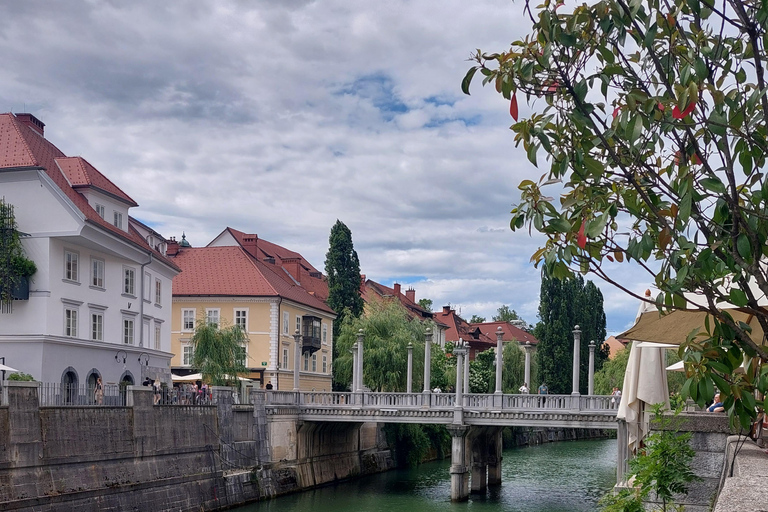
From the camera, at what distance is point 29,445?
2319cm

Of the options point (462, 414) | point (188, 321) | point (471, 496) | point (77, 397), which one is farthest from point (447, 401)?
point (188, 321)

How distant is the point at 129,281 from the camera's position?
38.6 meters

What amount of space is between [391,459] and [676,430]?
4040 centimetres

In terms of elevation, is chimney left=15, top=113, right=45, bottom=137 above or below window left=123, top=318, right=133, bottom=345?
above

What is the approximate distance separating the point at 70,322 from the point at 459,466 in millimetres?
16119

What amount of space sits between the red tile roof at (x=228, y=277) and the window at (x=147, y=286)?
1238 cm

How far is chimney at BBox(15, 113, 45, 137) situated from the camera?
36531 mm

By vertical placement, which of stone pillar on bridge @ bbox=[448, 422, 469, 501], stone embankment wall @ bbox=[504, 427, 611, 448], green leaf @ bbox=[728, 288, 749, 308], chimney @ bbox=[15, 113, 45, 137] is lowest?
stone embankment wall @ bbox=[504, 427, 611, 448]

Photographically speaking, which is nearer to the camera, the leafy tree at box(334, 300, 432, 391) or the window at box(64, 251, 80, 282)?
the window at box(64, 251, 80, 282)

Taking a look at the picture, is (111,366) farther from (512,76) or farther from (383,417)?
(512,76)

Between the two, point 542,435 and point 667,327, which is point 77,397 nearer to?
point 667,327

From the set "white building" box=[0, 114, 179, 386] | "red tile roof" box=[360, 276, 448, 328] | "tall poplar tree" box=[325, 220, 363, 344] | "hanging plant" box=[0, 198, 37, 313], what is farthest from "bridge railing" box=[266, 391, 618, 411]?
"red tile roof" box=[360, 276, 448, 328]

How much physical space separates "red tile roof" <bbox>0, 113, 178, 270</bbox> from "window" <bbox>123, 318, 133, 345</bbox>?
3.64 metres

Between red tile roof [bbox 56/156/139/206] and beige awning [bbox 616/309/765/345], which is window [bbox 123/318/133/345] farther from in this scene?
beige awning [bbox 616/309/765/345]
